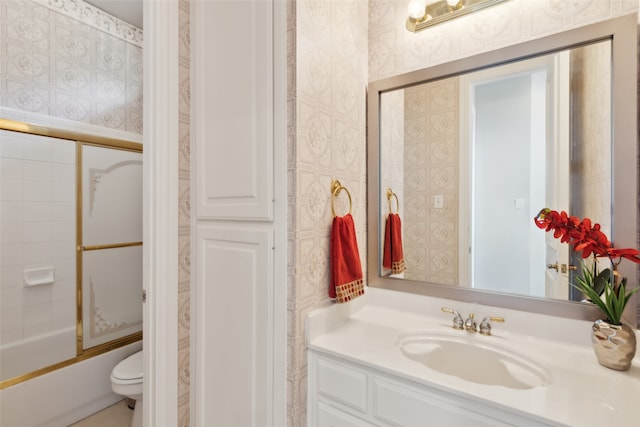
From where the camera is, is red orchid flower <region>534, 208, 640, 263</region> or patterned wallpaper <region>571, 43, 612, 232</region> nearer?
red orchid flower <region>534, 208, 640, 263</region>

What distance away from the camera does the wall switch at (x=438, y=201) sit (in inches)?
51.9

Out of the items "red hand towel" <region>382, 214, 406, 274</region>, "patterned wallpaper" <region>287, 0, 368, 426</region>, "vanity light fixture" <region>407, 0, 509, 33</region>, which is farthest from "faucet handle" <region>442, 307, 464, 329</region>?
"vanity light fixture" <region>407, 0, 509, 33</region>

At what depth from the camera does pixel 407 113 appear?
4.56 feet

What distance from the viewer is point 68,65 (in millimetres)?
1999

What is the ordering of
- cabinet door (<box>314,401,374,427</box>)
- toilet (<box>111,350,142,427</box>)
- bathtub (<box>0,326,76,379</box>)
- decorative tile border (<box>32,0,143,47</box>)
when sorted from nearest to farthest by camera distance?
cabinet door (<box>314,401,374,427</box>), toilet (<box>111,350,142,427</box>), bathtub (<box>0,326,76,379</box>), decorative tile border (<box>32,0,143,47</box>)

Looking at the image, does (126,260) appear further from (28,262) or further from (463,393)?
(463,393)

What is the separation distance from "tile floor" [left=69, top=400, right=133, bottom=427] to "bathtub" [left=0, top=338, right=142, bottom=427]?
3cm

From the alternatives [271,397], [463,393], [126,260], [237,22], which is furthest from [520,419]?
[126,260]

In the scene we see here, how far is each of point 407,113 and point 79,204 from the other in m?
2.12

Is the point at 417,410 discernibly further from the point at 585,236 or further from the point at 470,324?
the point at 585,236

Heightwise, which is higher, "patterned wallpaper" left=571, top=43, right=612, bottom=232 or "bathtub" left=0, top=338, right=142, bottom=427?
"patterned wallpaper" left=571, top=43, right=612, bottom=232

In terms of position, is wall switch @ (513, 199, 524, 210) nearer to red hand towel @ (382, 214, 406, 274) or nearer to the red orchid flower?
the red orchid flower

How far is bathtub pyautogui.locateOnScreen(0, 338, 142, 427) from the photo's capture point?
5.53 ft

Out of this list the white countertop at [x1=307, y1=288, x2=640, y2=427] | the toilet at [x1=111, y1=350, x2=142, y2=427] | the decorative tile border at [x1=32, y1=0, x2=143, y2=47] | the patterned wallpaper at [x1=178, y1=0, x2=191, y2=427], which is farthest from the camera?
the decorative tile border at [x1=32, y1=0, x2=143, y2=47]
